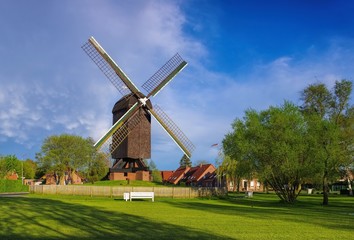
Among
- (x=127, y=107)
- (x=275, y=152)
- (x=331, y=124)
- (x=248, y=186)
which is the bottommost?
(x=248, y=186)

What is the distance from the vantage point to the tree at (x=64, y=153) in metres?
82.2

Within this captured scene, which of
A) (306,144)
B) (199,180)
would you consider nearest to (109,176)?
(306,144)

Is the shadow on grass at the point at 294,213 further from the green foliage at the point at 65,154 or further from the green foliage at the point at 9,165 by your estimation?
the green foliage at the point at 9,165

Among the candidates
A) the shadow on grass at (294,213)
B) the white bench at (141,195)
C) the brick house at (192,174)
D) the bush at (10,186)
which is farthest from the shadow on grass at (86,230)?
the brick house at (192,174)

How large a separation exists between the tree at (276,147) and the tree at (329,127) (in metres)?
1.36

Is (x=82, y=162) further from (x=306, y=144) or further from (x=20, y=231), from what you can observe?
(x=20, y=231)

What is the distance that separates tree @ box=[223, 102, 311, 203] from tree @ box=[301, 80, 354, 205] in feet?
4.48

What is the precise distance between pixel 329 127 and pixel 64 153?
58.3 m

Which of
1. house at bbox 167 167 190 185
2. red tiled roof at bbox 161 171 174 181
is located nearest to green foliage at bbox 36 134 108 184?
house at bbox 167 167 190 185

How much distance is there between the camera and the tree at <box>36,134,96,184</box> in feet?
270

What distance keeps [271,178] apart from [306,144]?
5.34 m

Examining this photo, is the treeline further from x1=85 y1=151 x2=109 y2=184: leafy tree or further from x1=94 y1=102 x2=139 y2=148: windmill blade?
x1=85 y1=151 x2=109 y2=184: leafy tree

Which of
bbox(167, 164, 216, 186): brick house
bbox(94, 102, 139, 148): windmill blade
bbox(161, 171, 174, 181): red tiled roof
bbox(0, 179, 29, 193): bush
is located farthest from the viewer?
bbox(161, 171, 174, 181): red tiled roof

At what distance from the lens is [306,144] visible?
131ft
